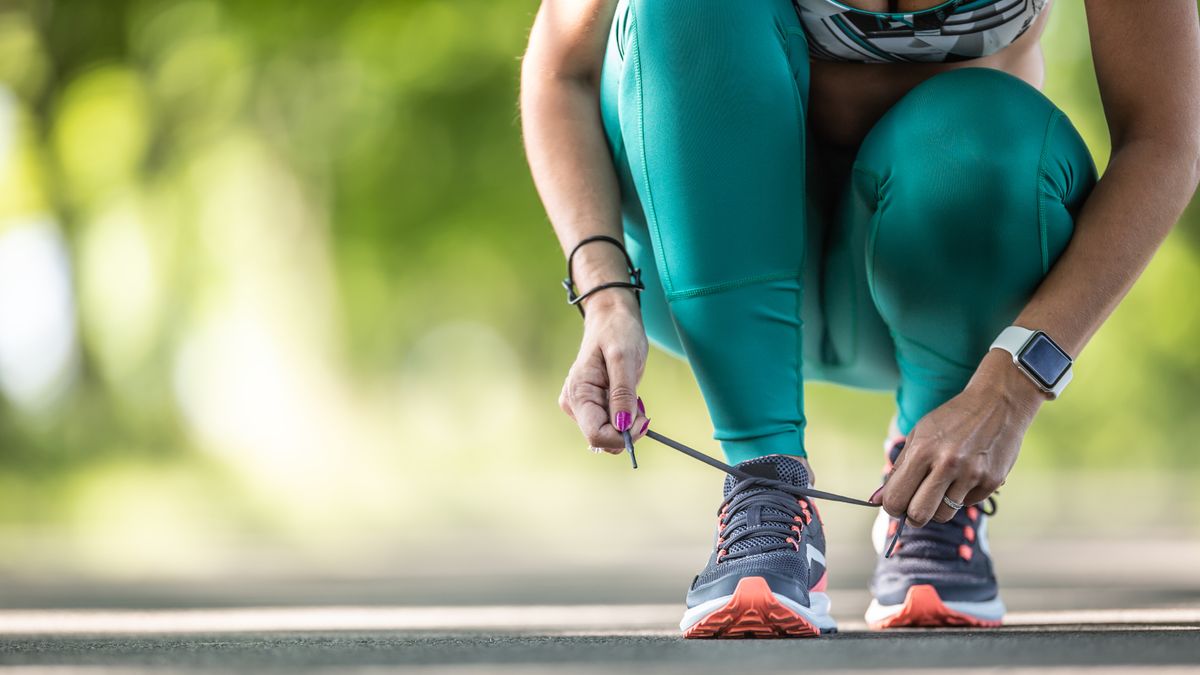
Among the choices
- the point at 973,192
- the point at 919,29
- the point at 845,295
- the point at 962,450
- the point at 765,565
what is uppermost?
the point at 919,29

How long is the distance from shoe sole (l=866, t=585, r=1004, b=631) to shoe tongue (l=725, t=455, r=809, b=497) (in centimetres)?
21

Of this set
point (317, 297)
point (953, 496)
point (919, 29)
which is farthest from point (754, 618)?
point (317, 297)

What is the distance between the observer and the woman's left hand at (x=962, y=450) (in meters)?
1.30

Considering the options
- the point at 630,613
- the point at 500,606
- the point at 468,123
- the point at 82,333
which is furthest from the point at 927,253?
the point at 468,123

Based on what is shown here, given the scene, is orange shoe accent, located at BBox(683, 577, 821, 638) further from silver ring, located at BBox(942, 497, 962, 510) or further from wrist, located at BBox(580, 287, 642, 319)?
wrist, located at BBox(580, 287, 642, 319)

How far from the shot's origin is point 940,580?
5.26ft

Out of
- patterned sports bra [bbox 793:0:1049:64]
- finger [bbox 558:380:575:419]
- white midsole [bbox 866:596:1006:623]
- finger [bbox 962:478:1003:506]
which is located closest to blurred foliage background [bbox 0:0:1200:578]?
white midsole [bbox 866:596:1006:623]

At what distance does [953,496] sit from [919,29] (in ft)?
1.77

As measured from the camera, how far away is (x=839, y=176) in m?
1.78

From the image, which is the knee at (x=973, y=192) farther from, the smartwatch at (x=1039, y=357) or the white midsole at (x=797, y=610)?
the white midsole at (x=797, y=610)

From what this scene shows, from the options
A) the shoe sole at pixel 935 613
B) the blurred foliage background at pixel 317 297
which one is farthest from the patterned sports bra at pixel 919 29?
the blurred foliage background at pixel 317 297

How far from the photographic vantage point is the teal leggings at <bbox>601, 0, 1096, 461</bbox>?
1.48 m

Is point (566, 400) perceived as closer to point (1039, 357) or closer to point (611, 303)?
point (611, 303)

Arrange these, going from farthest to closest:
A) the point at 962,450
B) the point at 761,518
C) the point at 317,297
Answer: the point at 317,297, the point at 761,518, the point at 962,450
